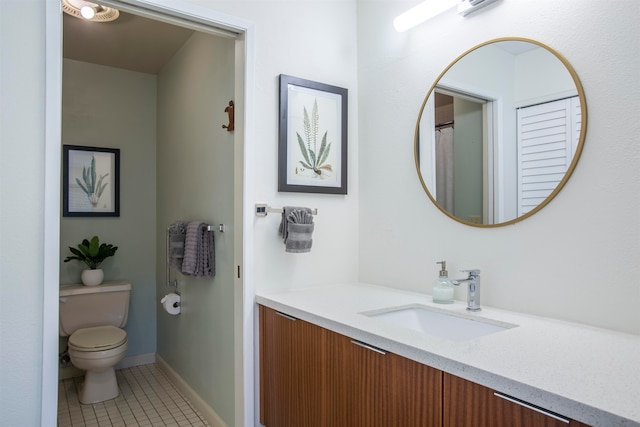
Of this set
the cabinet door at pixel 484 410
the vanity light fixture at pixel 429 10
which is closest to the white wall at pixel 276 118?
the vanity light fixture at pixel 429 10

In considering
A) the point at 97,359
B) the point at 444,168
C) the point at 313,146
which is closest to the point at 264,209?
the point at 313,146

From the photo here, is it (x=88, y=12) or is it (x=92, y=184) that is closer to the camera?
(x=88, y=12)

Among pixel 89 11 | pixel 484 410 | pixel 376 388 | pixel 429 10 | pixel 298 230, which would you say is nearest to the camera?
pixel 484 410

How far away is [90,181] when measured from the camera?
3199 millimetres

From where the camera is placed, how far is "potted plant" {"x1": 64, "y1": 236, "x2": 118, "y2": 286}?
3.02 metres

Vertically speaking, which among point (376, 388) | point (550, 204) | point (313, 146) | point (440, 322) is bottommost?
point (376, 388)

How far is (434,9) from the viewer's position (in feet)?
5.80

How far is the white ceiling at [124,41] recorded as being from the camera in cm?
258

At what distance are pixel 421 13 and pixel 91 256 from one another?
2.65m

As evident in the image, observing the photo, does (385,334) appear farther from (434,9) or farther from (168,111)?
(168,111)

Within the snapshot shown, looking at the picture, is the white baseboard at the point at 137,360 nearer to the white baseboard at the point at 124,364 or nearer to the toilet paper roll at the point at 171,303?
the white baseboard at the point at 124,364

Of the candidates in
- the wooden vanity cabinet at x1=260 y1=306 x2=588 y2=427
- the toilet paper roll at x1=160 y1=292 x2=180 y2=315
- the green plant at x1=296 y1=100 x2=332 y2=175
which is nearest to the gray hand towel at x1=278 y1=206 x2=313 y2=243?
the green plant at x1=296 y1=100 x2=332 y2=175

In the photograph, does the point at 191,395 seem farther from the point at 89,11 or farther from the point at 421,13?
the point at 421,13

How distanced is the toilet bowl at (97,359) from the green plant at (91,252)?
19.5 inches
